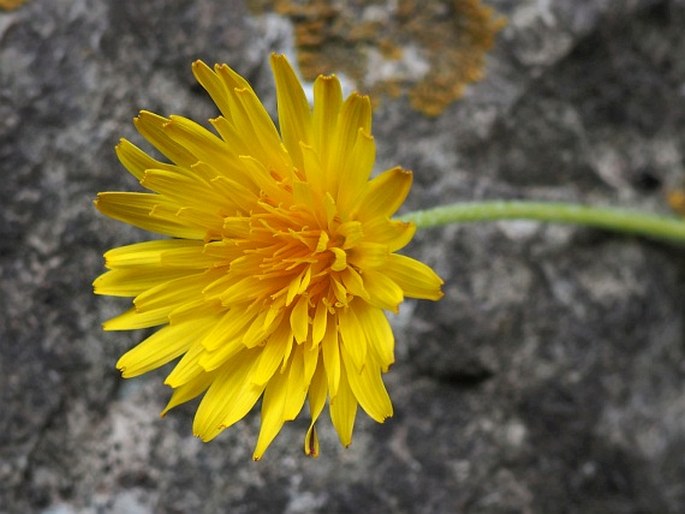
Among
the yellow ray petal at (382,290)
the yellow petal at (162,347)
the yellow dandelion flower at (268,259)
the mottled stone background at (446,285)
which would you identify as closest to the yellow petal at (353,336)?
the yellow dandelion flower at (268,259)

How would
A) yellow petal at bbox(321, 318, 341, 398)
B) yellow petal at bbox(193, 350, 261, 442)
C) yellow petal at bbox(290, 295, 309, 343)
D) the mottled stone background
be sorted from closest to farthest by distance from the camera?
yellow petal at bbox(321, 318, 341, 398) → yellow petal at bbox(290, 295, 309, 343) → yellow petal at bbox(193, 350, 261, 442) → the mottled stone background

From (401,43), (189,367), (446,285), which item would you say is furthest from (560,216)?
(189,367)

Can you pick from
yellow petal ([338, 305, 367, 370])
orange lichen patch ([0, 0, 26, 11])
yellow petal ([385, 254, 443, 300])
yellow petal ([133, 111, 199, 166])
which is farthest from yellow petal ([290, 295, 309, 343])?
orange lichen patch ([0, 0, 26, 11])

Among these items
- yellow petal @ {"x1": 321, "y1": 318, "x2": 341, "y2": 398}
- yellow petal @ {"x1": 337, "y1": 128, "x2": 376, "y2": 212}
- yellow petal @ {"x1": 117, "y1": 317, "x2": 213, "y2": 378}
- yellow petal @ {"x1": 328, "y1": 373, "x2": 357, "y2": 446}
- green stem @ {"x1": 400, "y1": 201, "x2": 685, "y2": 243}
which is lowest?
green stem @ {"x1": 400, "y1": 201, "x2": 685, "y2": 243}

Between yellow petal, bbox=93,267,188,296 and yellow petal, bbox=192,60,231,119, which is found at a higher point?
yellow petal, bbox=192,60,231,119

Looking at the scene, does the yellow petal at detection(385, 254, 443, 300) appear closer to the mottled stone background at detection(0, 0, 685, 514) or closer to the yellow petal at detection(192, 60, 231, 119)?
the yellow petal at detection(192, 60, 231, 119)

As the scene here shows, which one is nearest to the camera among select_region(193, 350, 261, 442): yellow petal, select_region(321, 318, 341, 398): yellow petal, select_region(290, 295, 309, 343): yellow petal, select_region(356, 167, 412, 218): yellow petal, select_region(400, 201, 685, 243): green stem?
select_region(356, 167, 412, 218): yellow petal

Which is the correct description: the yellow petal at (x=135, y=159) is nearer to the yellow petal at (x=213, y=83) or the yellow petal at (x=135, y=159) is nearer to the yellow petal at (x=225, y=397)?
the yellow petal at (x=213, y=83)
